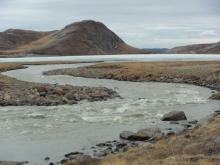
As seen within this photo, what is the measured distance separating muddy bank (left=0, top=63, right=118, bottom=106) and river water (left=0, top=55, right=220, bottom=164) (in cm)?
175

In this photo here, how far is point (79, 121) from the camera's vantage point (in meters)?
33.1

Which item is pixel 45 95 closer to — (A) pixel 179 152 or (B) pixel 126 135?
(B) pixel 126 135

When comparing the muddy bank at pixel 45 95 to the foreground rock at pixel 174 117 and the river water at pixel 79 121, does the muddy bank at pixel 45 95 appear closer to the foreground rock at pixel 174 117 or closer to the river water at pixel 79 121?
the river water at pixel 79 121

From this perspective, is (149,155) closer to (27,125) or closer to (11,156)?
(11,156)

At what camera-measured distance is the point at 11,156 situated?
76.7ft

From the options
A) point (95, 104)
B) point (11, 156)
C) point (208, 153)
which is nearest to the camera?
point (208, 153)

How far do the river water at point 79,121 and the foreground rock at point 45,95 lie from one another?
174 centimetres

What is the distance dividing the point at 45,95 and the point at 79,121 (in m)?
13.2

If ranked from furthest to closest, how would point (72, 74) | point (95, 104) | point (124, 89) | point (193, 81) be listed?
point (72, 74) < point (193, 81) < point (124, 89) < point (95, 104)

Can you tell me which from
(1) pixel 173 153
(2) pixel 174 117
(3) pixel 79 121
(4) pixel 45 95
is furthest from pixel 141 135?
(4) pixel 45 95

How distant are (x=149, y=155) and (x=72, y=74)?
206 feet

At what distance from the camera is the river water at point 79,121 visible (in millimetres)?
25156

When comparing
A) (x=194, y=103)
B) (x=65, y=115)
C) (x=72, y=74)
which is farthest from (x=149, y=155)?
(x=72, y=74)

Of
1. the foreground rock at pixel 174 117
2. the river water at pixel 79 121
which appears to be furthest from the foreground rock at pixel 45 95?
the foreground rock at pixel 174 117
